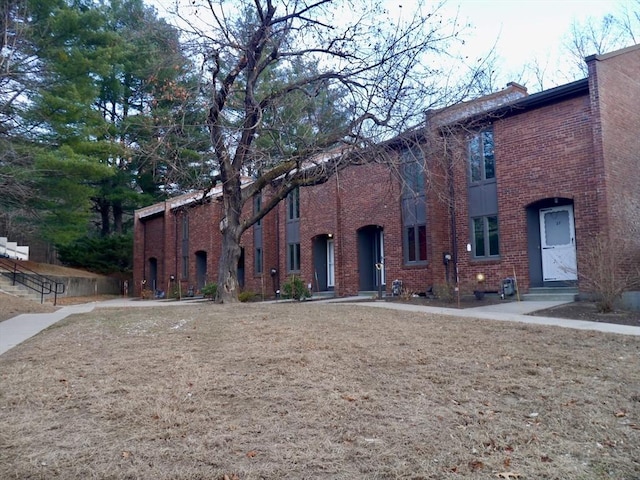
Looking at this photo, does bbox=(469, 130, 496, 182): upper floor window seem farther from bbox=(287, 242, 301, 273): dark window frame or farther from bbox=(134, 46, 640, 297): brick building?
bbox=(287, 242, 301, 273): dark window frame

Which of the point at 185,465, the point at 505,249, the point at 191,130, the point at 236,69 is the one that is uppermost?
the point at 236,69

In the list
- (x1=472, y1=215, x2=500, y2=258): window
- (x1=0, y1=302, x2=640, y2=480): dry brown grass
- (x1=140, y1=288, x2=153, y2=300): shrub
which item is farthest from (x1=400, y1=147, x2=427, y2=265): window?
(x1=140, y1=288, x2=153, y2=300): shrub

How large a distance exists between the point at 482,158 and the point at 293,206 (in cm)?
906

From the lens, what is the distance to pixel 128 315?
429 inches

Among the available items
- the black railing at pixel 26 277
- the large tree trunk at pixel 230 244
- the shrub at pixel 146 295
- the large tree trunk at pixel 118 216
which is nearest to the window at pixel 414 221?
the large tree trunk at pixel 230 244

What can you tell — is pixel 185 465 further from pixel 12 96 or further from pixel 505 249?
pixel 12 96

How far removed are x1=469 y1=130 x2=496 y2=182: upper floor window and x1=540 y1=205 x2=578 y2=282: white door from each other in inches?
75.8

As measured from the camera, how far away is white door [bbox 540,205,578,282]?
47.6 feet

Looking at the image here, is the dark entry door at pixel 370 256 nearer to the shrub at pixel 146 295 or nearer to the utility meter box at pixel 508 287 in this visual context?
the utility meter box at pixel 508 287

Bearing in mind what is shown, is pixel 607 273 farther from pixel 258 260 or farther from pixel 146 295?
pixel 146 295

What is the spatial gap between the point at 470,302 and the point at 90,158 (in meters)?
15.7

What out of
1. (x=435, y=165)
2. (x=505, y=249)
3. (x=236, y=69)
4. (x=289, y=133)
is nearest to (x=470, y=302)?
(x=505, y=249)

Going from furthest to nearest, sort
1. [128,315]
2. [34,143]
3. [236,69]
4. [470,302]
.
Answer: [34,143] < [470,302] < [236,69] < [128,315]

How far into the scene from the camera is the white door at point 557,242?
14.5 metres
